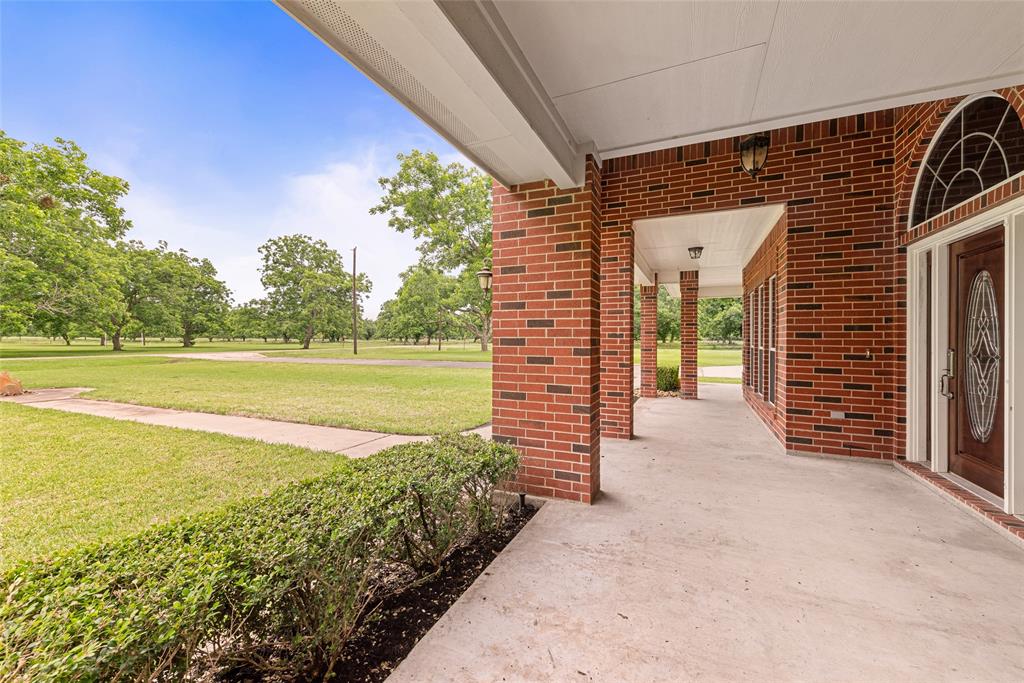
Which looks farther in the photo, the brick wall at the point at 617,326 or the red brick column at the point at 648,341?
the red brick column at the point at 648,341

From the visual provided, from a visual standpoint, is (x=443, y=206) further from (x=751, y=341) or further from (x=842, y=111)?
(x=842, y=111)

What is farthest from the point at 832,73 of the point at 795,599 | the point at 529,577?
the point at 529,577

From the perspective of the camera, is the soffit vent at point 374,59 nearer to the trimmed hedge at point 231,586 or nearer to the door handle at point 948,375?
the trimmed hedge at point 231,586

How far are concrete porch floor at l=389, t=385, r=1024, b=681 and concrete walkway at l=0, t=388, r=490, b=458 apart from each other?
259cm

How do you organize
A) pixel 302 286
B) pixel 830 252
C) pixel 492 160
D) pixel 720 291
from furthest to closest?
pixel 302 286 → pixel 720 291 → pixel 830 252 → pixel 492 160

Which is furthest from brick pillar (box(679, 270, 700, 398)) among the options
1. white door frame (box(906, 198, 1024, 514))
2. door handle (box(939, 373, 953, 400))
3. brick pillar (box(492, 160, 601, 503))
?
brick pillar (box(492, 160, 601, 503))

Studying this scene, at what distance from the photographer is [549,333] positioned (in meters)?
3.13

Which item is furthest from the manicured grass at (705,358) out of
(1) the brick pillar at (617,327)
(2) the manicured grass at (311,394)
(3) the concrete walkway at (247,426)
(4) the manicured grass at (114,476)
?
(4) the manicured grass at (114,476)

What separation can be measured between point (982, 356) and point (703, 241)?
12.8 ft

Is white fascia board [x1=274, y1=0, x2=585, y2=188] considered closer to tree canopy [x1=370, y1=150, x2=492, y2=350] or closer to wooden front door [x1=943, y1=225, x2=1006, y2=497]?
wooden front door [x1=943, y1=225, x2=1006, y2=497]

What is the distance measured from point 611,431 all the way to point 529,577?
10.8 ft

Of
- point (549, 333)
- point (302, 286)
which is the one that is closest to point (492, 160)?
point (549, 333)

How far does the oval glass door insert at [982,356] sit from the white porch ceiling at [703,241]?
2.00 meters

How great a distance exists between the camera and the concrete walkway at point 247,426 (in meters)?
4.80
